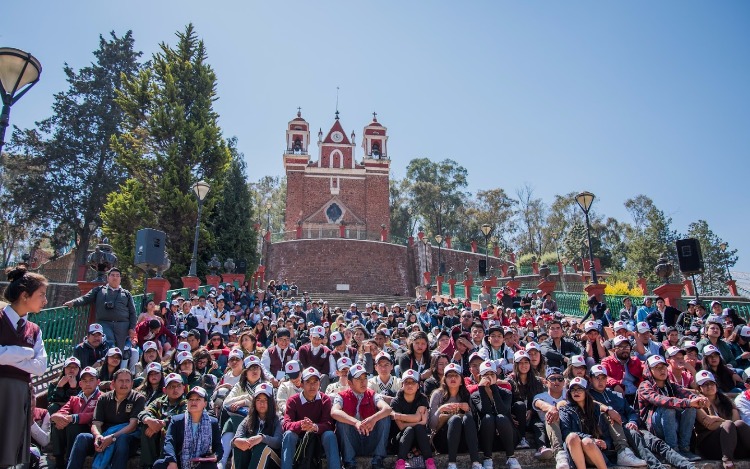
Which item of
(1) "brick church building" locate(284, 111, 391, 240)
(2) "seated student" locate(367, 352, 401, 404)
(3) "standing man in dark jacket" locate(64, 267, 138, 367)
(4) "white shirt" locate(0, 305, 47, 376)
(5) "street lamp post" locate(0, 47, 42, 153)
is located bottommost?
(2) "seated student" locate(367, 352, 401, 404)

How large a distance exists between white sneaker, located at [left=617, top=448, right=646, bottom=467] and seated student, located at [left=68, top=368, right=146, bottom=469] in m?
4.94

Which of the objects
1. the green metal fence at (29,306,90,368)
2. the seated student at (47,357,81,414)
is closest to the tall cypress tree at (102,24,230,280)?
the green metal fence at (29,306,90,368)

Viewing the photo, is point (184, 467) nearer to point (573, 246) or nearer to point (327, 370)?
point (327, 370)

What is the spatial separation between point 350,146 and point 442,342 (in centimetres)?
3621

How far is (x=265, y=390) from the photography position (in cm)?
491

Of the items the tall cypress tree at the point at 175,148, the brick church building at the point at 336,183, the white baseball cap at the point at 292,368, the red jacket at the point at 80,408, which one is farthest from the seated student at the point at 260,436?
the brick church building at the point at 336,183

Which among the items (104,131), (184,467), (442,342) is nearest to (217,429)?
(184,467)

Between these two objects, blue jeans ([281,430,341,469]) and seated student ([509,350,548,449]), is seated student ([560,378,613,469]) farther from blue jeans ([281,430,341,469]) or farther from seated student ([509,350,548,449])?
blue jeans ([281,430,341,469])

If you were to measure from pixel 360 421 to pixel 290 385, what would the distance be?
1.17 m

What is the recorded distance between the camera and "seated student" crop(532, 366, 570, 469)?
486 centimetres

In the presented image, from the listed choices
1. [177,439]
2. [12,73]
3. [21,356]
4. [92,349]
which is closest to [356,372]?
[177,439]

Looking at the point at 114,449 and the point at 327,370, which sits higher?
the point at 327,370

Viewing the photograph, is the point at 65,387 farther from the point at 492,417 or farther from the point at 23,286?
the point at 492,417

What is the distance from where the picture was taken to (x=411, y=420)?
5.03 m
